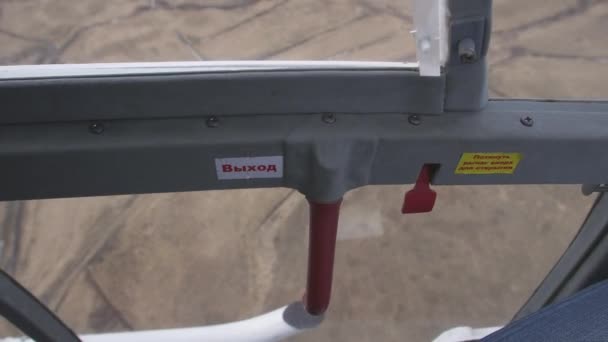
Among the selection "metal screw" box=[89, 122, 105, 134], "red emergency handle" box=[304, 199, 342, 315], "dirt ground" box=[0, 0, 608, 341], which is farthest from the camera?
"dirt ground" box=[0, 0, 608, 341]

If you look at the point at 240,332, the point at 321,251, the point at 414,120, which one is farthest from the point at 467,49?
the point at 240,332

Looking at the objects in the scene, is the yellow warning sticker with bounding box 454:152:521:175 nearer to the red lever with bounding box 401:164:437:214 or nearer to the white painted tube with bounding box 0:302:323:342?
the red lever with bounding box 401:164:437:214

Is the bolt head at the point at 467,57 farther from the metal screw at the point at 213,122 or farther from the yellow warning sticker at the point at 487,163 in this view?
the metal screw at the point at 213,122

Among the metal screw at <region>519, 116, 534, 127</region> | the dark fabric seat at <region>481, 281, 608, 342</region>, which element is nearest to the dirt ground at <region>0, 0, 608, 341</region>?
the metal screw at <region>519, 116, 534, 127</region>

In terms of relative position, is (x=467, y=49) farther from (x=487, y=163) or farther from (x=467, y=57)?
(x=487, y=163)

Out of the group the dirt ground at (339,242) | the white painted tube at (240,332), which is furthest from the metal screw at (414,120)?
the white painted tube at (240,332)

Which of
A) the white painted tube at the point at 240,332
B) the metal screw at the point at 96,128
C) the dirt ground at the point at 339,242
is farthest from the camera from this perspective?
the dirt ground at the point at 339,242
